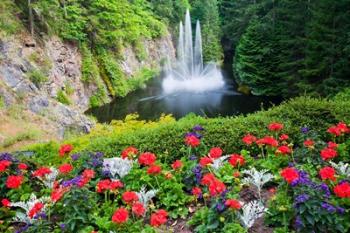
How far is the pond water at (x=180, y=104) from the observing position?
65.2 feet

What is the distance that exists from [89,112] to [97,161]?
1556cm

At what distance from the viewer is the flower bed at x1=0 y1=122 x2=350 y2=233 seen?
339 cm

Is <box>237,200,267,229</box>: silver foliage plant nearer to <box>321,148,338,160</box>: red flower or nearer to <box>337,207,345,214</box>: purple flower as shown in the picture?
<box>337,207,345,214</box>: purple flower

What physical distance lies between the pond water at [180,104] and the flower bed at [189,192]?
1420 cm

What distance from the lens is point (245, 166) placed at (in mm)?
4844

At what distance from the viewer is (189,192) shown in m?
4.45

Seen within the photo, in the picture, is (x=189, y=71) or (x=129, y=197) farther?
(x=189, y=71)

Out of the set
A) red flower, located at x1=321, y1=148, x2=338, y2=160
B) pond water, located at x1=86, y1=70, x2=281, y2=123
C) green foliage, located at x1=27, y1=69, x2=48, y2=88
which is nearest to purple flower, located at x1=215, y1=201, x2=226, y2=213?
red flower, located at x1=321, y1=148, x2=338, y2=160

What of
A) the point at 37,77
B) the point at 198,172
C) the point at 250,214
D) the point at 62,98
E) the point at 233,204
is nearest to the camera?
the point at 233,204

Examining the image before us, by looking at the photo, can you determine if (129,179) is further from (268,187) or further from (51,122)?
(51,122)

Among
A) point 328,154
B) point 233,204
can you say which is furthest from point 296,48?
point 233,204

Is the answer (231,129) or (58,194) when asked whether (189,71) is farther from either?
(58,194)

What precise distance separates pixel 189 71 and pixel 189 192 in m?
26.8

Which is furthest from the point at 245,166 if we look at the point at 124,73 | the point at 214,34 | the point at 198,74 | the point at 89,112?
the point at 214,34
